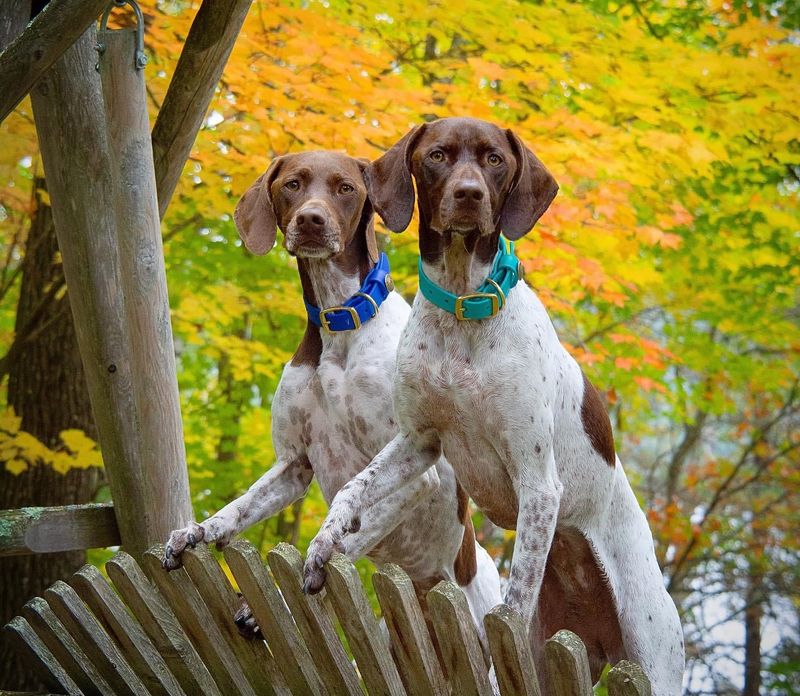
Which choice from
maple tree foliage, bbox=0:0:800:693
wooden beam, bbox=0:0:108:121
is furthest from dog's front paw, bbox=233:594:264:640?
maple tree foliage, bbox=0:0:800:693

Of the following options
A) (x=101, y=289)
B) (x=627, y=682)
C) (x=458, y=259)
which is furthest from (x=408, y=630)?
(x=101, y=289)

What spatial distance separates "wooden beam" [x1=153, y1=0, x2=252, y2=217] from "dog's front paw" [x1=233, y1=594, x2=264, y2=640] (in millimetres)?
1756

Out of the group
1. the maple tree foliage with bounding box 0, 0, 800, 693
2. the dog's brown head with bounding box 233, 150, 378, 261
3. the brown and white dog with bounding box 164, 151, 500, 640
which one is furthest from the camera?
the maple tree foliage with bounding box 0, 0, 800, 693

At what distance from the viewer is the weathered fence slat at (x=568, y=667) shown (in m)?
1.81

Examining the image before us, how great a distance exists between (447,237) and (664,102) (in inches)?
139

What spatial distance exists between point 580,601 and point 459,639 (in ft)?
2.99

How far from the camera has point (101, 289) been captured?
340 centimetres

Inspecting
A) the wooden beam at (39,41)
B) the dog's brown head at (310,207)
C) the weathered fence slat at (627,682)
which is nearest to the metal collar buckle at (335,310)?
the dog's brown head at (310,207)

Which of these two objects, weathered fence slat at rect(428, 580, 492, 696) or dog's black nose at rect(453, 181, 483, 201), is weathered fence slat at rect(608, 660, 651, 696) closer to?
weathered fence slat at rect(428, 580, 492, 696)

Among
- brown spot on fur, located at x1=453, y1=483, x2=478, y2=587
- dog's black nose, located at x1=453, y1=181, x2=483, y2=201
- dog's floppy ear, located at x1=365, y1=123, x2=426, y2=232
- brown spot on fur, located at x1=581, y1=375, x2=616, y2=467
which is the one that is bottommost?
brown spot on fur, located at x1=453, y1=483, x2=478, y2=587

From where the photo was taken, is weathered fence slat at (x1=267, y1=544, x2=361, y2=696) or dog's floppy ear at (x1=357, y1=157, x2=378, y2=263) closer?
weathered fence slat at (x1=267, y1=544, x2=361, y2=696)

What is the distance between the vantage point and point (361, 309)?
3166 millimetres

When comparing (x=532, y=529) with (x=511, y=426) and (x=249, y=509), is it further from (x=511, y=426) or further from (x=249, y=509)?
(x=249, y=509)

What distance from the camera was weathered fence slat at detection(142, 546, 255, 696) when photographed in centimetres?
253
